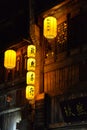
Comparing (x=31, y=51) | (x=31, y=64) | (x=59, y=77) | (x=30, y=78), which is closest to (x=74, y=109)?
(x=59, y=77)

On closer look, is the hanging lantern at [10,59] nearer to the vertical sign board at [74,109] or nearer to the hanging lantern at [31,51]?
the hanging lantern at [31,51]

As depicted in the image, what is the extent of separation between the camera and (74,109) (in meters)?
15.2

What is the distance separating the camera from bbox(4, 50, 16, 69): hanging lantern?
63.5 feet

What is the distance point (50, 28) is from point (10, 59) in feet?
12.9

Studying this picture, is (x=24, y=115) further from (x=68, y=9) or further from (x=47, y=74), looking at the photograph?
(x=68, y=9)

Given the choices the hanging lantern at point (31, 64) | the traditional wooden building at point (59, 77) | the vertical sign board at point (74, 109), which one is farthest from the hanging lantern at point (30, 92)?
the vertical sign board at point (74, 109)

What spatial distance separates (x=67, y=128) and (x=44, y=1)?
7687mm

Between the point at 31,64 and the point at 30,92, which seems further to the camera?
Result: the point at 31,64

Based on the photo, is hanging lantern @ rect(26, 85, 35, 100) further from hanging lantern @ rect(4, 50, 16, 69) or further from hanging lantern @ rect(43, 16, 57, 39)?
hanging lantern @ rect(43, 16, 57, 39)

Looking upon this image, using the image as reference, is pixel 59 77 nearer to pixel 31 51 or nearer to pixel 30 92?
pixel 30 92

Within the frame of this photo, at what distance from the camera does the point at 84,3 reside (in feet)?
53.6

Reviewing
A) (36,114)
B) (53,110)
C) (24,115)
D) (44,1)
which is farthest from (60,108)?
(44,1)

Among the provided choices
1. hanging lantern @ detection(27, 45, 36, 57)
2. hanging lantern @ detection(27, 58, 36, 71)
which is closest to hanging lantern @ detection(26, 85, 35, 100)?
hanging lantern @ detection(27, 58, 36, 71)

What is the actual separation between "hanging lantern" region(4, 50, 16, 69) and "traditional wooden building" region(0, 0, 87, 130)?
40.0 inches
